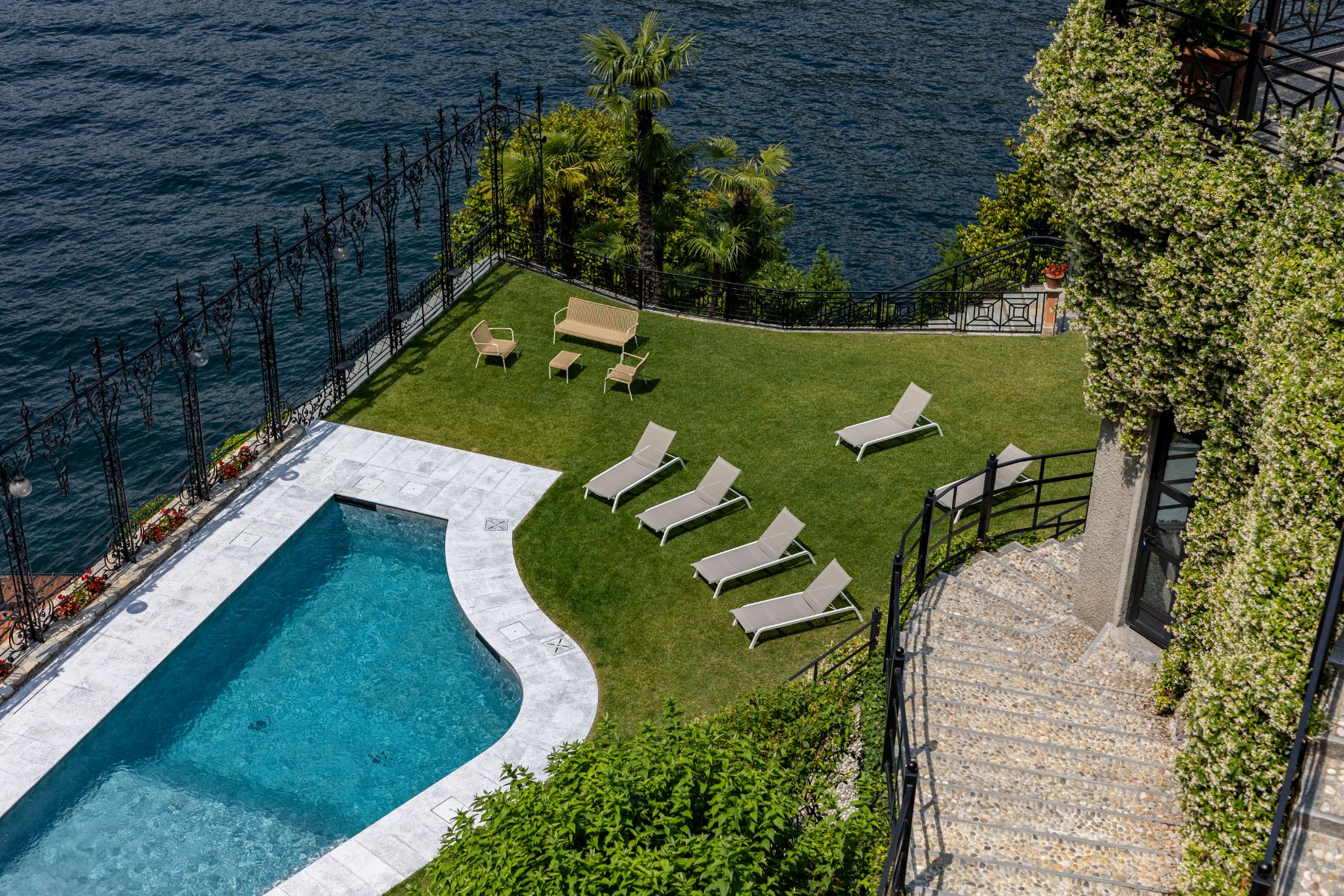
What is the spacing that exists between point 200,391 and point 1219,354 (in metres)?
30.5

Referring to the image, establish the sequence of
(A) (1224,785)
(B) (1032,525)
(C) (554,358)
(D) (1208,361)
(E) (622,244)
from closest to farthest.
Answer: (A) (1224,785), (D) (1208,361), (B) (1032,525), (C) (554,358), (E) (622,244)

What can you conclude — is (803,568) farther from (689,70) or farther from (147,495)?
(689,70)

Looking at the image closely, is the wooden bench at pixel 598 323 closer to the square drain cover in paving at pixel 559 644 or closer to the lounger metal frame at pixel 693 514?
the lounger metal frame at pixel 693 514

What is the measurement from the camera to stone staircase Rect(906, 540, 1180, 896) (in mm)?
13492

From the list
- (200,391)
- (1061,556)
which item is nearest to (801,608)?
(1061,556)

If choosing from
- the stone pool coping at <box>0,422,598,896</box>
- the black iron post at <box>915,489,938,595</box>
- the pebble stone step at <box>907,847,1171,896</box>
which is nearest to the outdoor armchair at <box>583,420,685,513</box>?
the stone pool coping at <box>0,422,598,896</box>

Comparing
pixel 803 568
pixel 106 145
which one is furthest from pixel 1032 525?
pixel 106 145

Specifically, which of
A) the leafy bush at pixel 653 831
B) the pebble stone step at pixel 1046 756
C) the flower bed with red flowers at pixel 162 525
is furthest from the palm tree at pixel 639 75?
the leafy bush at pixel 653 831

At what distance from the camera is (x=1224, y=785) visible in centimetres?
1247

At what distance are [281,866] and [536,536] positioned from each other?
25.3ft

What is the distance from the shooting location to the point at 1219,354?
1421 centimetres

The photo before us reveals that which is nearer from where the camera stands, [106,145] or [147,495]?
[147,495]

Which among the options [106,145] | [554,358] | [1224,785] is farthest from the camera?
Answer: [106,145]

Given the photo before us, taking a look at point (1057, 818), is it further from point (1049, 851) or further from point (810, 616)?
point (810, 616)
